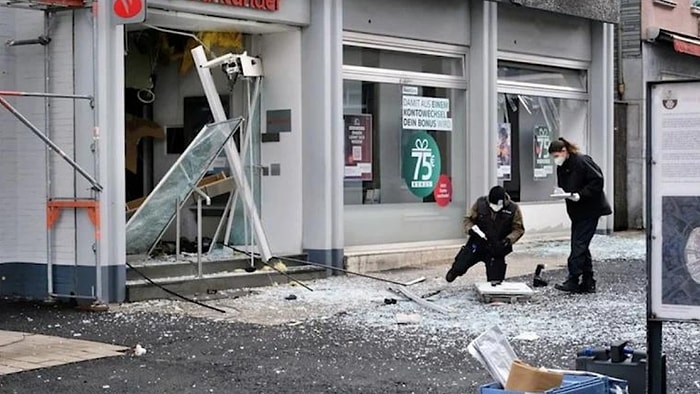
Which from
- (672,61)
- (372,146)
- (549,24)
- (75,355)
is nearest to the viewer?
(75,355)

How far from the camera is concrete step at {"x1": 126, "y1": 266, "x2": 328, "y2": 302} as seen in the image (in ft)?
36.4

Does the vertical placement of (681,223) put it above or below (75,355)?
above

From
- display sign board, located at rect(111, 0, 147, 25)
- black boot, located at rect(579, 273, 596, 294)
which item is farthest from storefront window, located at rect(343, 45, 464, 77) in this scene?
black boot, located at rect(579, 273, 596, 294)

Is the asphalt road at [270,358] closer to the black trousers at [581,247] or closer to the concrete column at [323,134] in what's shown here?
the black trousers at [581,247]

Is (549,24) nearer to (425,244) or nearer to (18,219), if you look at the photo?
(425,244)

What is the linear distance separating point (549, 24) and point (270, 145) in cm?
622

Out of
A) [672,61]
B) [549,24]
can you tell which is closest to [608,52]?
[549,24]

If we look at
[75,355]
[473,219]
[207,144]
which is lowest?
[75,355]

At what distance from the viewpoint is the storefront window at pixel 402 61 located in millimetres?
14078

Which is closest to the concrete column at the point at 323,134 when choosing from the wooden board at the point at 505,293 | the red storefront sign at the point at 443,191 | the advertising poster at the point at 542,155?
the red storefront sign at the point at 443,191

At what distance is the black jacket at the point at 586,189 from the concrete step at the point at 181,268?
377cm

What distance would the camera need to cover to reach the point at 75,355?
27.3 ft

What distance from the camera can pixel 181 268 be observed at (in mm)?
11883

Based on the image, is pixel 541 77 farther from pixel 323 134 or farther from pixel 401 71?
pixel 323 134
